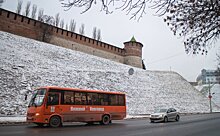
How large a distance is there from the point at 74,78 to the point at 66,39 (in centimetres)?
1529

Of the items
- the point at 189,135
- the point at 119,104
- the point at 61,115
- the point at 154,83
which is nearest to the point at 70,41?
the point at 154,83

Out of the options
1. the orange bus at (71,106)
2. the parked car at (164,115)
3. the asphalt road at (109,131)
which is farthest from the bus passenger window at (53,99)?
the parked car at (164,115)

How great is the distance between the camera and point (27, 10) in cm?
4941

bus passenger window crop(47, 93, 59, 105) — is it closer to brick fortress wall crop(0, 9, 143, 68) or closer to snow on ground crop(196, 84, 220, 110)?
brick fortress wall crop(0, 9, 143, 68)

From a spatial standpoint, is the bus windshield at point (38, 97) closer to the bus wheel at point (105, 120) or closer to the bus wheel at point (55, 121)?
the bus wheel at point (55, 121)

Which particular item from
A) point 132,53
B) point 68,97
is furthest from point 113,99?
point 132,53

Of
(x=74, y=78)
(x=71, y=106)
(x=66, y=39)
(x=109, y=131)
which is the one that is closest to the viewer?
(x=109, y=131)

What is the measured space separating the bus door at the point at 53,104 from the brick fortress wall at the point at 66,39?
26132 mm

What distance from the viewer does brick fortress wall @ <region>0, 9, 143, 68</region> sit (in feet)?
116

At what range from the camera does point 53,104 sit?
13.1 m

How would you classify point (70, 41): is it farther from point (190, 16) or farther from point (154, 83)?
point (190, 16)

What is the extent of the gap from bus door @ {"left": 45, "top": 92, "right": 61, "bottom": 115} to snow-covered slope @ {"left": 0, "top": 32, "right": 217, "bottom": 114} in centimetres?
651

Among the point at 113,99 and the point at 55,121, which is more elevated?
the point at 113,99

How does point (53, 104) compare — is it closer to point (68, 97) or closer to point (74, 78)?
point (68, 97)
